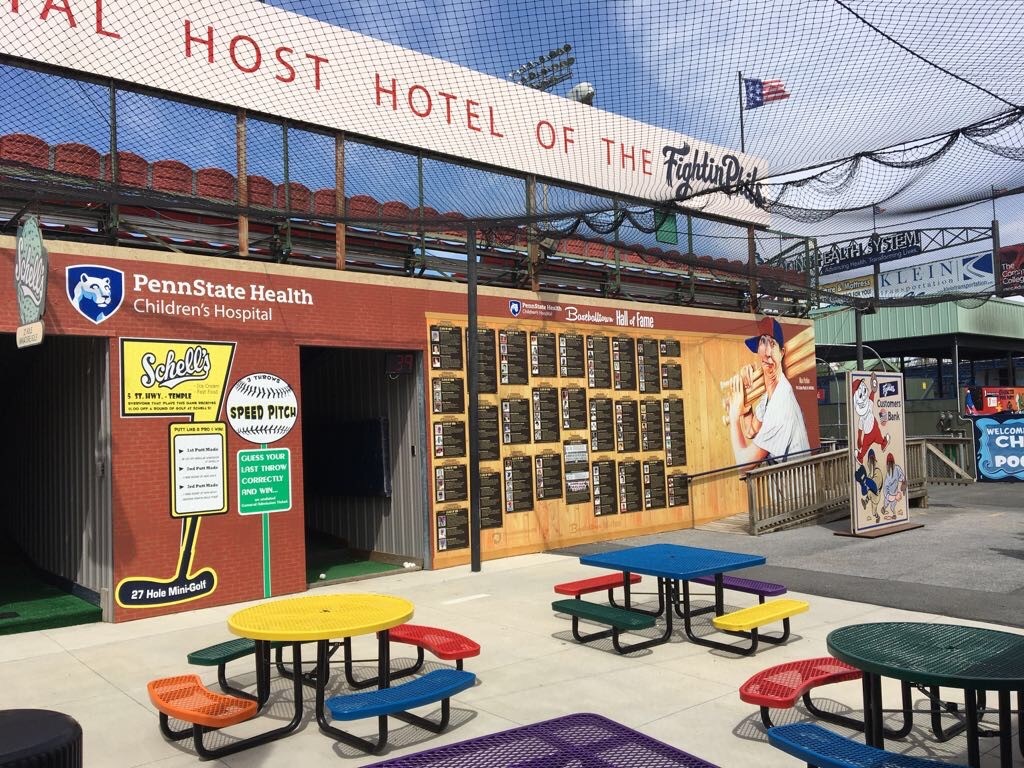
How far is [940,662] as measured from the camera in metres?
3.85

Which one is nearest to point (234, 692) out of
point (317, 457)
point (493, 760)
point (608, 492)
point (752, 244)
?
point (493, 760)

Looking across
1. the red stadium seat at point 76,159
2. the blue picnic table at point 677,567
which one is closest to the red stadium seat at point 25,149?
the red stadium seat at point 76,159

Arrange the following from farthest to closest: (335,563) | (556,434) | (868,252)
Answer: (868,252), (556,434), (335,563)

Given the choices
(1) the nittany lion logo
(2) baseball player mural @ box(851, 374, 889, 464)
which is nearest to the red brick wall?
(1) the nittany lion logo

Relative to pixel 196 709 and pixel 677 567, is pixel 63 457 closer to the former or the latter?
pixel 196 709

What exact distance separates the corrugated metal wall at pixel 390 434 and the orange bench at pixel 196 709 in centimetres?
579

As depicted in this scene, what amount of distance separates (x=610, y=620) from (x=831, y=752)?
117 inches

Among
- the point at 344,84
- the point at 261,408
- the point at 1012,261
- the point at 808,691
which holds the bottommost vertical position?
the point at 808,691

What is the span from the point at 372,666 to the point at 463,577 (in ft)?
12.5

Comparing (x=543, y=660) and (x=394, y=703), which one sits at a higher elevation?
(x=394, y=703)

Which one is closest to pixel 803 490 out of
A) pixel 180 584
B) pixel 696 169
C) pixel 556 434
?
pixel 556 434

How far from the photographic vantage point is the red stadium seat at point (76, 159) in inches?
340

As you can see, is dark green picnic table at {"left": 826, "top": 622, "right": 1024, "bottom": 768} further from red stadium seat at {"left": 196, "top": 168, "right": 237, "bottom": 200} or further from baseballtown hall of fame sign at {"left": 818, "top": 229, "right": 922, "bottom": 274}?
baseballtown hall of fame sign at {"left": 818, "top": 229, "right": 922, "bottom": 274}

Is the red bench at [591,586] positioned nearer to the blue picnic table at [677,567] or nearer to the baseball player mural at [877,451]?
the blue picnic table at [677,567]
